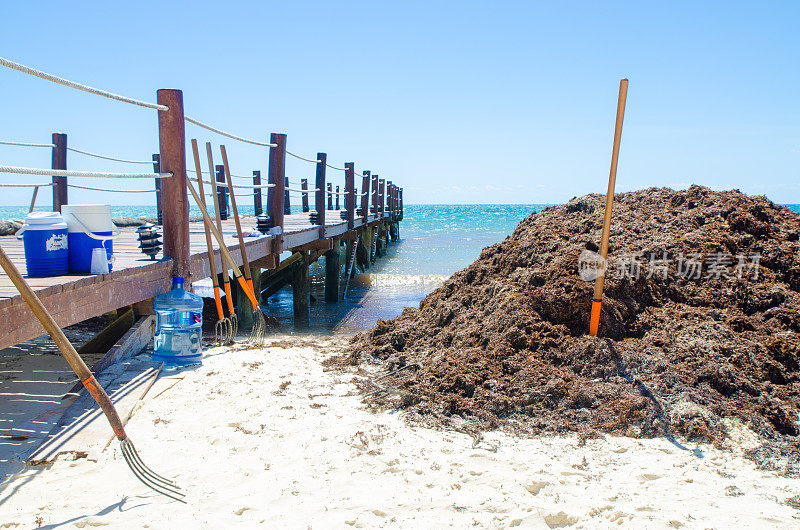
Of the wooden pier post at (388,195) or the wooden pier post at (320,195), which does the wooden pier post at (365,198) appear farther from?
the wooden pier post at (388,195)

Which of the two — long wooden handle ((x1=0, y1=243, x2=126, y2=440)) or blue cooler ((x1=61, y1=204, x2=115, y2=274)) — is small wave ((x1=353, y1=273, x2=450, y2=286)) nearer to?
blue cooler ((x1=61, y1=204, x2=115, y2=274))

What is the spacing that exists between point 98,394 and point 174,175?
2.32 m

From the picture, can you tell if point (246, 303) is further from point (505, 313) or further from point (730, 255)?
point (730, 255)

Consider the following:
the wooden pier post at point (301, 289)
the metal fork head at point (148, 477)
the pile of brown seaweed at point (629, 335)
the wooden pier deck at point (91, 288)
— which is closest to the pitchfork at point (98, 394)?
the metal fork head at point (148, 477)

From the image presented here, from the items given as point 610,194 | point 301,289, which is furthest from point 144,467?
point 301,289

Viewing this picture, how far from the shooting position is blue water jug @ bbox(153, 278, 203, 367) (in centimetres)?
426

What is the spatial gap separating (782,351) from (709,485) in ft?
5.62

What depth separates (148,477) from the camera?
248 cm

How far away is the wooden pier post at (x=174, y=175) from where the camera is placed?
4.22 m

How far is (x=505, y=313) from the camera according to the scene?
444cm

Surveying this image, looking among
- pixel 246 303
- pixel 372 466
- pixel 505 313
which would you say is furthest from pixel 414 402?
pixel 246 303

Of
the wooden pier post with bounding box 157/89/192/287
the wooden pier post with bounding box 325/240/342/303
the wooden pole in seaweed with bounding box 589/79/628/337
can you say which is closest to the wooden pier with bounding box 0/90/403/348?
the wooden pier post with bounding box 157/89/192/287

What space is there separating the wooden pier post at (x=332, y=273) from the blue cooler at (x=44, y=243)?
782 cm

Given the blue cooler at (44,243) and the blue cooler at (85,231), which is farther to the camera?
the blue cooler at (85,231)
